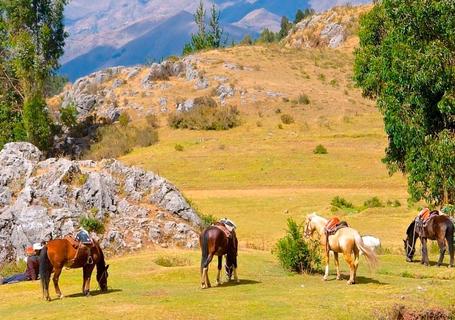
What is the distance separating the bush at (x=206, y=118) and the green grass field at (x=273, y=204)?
1.54 metres

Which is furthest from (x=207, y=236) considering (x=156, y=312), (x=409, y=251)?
(x=409, y=251)

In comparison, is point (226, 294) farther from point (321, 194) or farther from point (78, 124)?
point (78, 124)

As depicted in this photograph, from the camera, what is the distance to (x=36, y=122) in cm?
6525

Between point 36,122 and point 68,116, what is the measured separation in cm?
915

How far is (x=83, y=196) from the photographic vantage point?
3123cm

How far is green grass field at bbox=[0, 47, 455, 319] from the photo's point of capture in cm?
1764

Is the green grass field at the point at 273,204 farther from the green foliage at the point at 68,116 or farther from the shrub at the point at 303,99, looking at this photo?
the green foliage at the point at 68,116

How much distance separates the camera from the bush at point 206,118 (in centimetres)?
7294

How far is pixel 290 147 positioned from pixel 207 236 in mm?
43823

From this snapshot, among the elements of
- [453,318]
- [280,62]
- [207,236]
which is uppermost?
[280,62]

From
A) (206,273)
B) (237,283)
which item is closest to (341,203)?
(237,283)

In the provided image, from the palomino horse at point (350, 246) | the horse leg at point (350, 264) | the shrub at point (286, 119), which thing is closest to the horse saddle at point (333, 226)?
the palomino horse at point (350, 246)

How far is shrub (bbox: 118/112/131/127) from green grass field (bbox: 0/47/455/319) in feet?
18.2

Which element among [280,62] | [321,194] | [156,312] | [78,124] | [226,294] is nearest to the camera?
[156,312]
